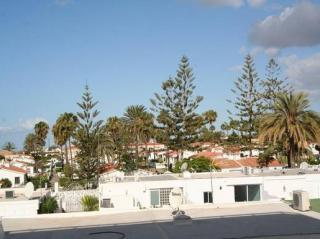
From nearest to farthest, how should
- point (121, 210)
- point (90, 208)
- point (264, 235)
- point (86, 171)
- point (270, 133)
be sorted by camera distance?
point (264, 235), point (121, 210), point (90, 208), point (270, 133), point (86, 171)

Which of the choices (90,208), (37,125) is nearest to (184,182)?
(90,208)

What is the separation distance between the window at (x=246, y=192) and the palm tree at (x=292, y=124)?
27.2 feet

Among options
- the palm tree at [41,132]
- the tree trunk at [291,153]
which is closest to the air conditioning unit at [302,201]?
the tree trunk at [291,153]

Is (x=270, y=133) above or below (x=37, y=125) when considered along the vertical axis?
below

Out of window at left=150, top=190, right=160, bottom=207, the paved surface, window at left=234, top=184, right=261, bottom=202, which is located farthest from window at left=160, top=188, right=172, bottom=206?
the paved surface

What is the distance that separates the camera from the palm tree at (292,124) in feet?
95.9

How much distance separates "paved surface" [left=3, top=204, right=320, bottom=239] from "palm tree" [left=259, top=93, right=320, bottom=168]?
1356 cm

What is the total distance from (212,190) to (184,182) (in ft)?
4.58

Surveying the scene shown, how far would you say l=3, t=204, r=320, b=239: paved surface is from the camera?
1219 cm

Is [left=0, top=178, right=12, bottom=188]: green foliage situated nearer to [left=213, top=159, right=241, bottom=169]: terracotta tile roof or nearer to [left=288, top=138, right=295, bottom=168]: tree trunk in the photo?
[left=213, top=159, right=241, bottom=169]: terracotta tile roof

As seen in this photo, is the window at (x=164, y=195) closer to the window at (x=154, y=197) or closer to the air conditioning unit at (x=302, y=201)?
the window at (x=154, y=197)

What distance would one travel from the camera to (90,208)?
20.9 metres

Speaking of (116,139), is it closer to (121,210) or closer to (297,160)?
(297,160)

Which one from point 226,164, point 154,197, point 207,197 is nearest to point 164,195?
point 154,197
